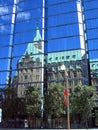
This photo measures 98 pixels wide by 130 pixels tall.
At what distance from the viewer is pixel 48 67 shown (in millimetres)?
76938

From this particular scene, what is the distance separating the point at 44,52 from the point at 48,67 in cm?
538

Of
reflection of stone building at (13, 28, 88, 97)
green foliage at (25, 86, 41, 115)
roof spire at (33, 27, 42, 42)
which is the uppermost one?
roof spire at (33, 27, 42, 42)

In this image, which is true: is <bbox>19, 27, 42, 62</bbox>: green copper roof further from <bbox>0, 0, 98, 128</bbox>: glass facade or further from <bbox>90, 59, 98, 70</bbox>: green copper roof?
<bbox>90, 59, 98, 70</bbox>: green copper roof

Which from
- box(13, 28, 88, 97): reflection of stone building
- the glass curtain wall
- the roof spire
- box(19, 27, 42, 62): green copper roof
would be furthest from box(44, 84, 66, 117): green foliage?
the roof spire

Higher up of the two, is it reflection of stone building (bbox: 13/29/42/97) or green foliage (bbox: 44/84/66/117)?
reflection of stone building (bbox: 13/29/42/97)

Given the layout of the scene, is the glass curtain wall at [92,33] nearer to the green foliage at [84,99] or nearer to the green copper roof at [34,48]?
the green copper roof at [34,48]

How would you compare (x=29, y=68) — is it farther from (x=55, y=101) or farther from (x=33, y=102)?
(x=55, y=101)

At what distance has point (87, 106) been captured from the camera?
5416 cm

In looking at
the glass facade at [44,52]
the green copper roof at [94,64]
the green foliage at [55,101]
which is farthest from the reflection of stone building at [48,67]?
the green foliage at [55,101]

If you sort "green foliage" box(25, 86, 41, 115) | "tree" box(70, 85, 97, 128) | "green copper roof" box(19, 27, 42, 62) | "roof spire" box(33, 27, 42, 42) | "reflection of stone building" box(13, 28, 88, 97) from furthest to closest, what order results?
"roof spire" box(33, 27, 42, 42) → "green copper roof" box(19, 27, 42, 62) → "reflection of stone building" box(13, 28, 88, 97) → "green foliage" box(25, 86, 41, 115) → "tree" box(70, 85, 97, 128)

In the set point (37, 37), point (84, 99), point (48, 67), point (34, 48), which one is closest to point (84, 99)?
point (84, 99)

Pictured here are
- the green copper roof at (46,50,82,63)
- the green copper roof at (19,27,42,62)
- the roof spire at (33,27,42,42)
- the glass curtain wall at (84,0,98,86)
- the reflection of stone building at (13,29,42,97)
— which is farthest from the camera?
the roof spire at (33,27,42,42)

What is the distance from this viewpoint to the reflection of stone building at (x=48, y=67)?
7288cm

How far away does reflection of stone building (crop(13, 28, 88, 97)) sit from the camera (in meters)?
72.9
